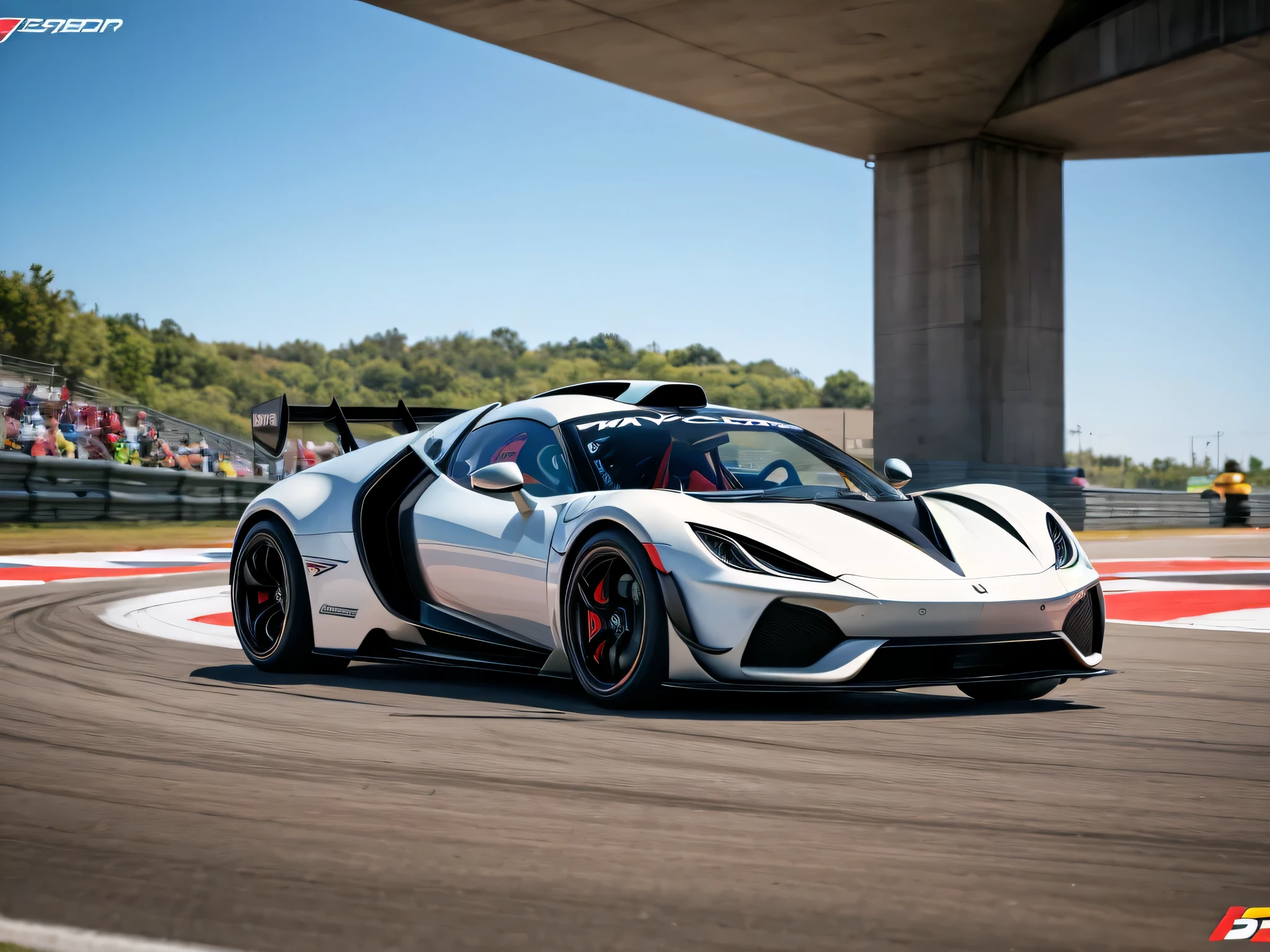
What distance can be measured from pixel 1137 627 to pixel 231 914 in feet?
24.9

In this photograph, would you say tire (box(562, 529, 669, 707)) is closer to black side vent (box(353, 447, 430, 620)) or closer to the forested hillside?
black side vent (box(353, 447, 430, 620))

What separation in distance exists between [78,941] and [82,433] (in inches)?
1029

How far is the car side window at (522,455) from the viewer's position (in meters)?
5.89

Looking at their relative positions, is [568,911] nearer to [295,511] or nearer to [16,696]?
[16,696]

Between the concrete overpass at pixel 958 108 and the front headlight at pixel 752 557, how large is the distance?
16.2 metres

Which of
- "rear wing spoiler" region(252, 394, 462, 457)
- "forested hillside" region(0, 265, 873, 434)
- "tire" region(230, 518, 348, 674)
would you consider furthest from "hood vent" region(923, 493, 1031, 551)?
"forested hillside" region(0, 265, 873, 434)

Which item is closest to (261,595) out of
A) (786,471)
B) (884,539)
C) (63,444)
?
(786,471)

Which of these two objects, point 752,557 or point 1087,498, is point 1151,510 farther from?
point 752,557

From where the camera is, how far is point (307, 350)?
169m

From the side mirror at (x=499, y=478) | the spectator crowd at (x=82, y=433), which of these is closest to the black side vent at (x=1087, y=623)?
the side mirror at (x=499, y=478)

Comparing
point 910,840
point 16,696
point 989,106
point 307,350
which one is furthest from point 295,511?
point 307,350

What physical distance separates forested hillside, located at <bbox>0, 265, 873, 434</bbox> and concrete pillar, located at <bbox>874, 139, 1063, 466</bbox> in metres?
72.5

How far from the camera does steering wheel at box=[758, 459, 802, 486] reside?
5934mm

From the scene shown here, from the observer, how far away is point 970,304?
27797mm
